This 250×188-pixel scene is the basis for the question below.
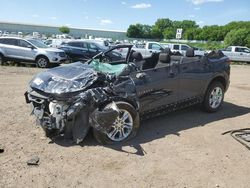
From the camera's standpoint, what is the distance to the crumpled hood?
5449mm

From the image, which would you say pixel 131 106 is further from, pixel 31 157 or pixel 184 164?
pixel 31 157

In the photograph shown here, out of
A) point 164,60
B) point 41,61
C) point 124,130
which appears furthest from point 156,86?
point 41,61

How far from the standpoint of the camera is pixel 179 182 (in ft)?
14.2

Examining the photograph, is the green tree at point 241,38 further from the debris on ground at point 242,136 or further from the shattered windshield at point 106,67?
the shattered windshield at point 106,67

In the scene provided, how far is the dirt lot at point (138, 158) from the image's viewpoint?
4336 millimetres

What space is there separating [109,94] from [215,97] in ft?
11.1

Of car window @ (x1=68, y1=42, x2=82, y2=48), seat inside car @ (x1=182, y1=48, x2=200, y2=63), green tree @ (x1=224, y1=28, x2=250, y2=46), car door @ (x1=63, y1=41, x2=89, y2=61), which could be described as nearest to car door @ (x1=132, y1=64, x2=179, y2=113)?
seat inside car @ (x1=182, y1=48, x2=200, y2=63)

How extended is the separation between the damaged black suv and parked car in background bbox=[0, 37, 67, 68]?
11006 mm

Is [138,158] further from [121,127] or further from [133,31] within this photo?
[133,31]

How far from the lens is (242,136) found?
245 inches

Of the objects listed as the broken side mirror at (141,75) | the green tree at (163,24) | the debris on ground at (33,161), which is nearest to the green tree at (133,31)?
the green tree at (163,24)

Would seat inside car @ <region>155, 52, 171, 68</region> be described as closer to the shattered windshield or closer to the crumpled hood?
Result: the shattered windshield

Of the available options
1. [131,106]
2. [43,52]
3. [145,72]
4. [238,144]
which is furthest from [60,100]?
[43,52]

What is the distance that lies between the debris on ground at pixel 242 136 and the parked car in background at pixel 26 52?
12.8 metres
